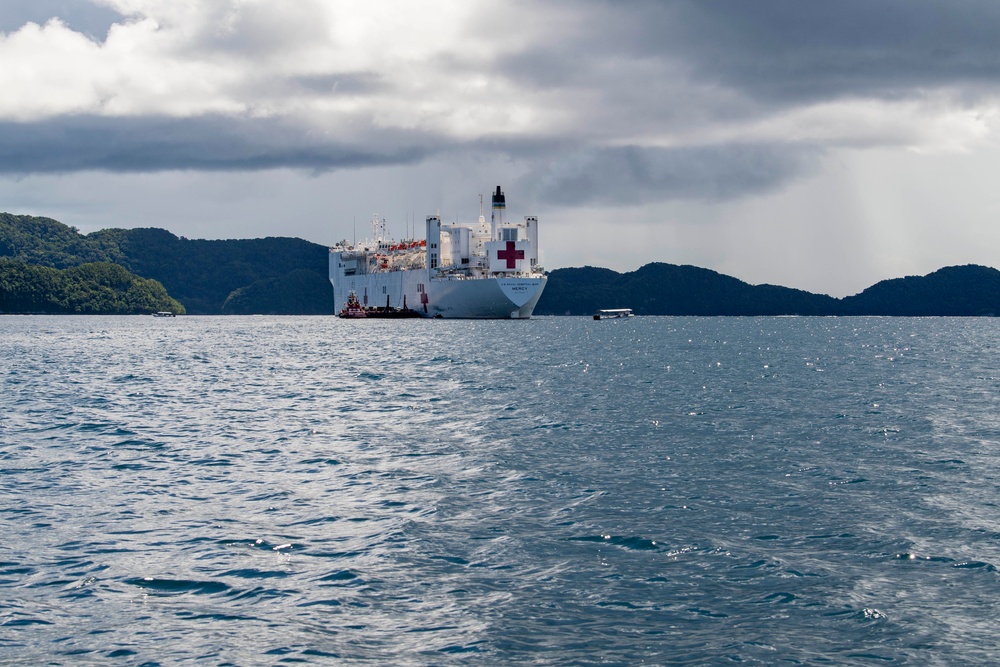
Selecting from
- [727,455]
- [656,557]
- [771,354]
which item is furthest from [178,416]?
[771,354]

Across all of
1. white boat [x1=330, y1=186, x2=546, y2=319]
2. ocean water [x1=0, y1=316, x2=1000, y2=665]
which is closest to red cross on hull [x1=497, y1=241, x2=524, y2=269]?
white boat [x1=330, y1=186, x2=546, y2=319]

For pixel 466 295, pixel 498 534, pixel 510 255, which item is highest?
pixel 510 255

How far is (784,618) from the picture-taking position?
43.0 ft

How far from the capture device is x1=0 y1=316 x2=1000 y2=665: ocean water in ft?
40.9

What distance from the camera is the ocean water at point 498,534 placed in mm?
12461

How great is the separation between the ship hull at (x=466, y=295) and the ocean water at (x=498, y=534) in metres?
119

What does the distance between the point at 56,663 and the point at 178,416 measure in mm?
26864

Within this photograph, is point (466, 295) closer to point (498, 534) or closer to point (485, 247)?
point (485, 247)

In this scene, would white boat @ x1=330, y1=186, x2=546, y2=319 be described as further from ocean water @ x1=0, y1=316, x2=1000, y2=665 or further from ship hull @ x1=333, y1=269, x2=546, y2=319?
ocean water @ x1=0, y1=316, x2=1000, y2=665

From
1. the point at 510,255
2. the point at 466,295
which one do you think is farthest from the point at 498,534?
the point at 466,295

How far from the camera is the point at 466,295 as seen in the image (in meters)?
167

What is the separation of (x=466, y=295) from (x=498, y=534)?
149 meters

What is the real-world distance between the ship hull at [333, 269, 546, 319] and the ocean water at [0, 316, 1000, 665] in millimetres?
118534

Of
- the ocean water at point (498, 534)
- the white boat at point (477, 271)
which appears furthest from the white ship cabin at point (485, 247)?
the ocean water at point (498, 534)
